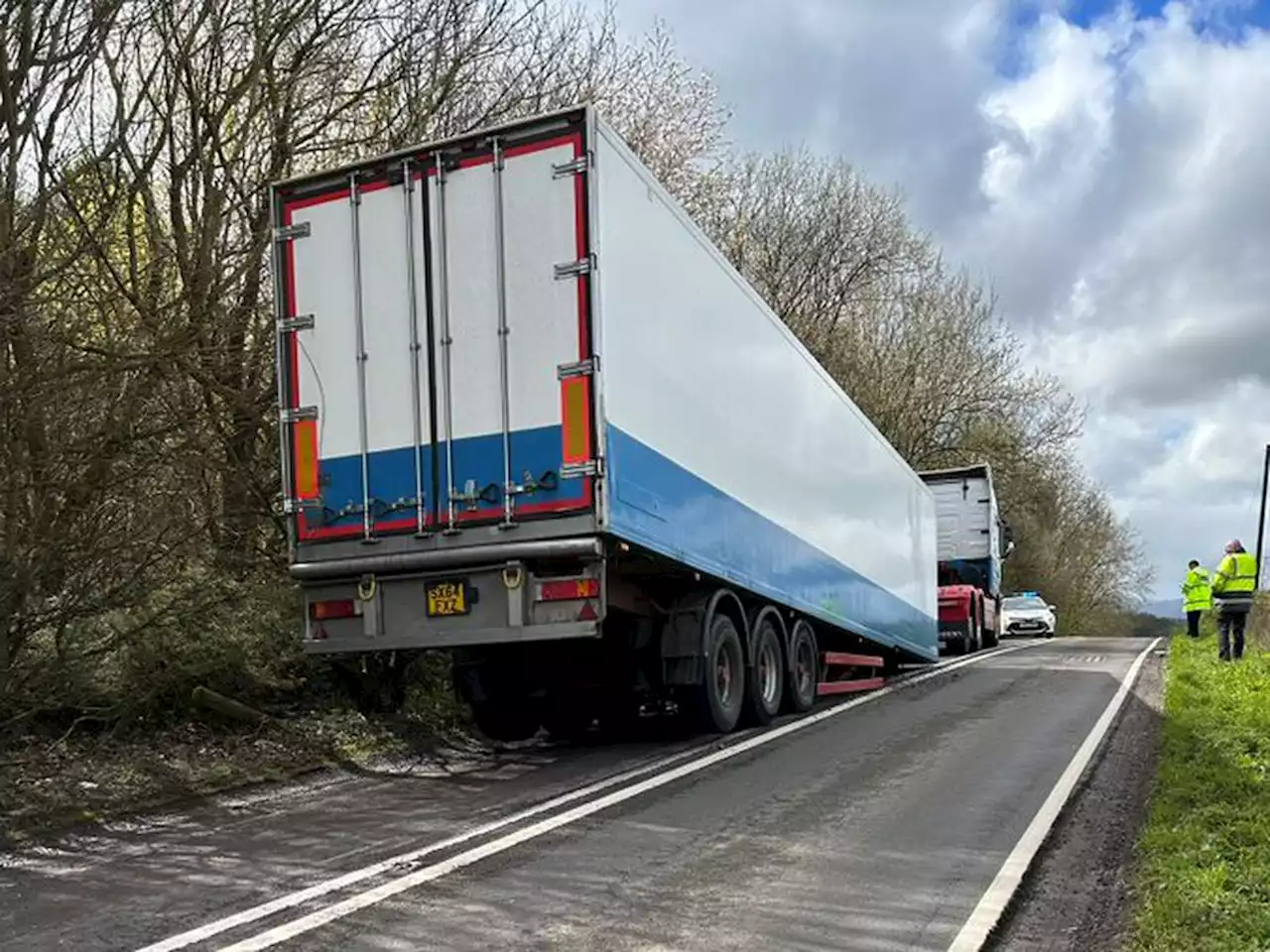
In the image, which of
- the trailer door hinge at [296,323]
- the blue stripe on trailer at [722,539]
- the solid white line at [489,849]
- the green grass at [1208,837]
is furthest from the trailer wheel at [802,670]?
the trailer door hinge at [296,323]

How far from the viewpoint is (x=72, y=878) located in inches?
231

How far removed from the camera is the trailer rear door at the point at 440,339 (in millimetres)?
8086

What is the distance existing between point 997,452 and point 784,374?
2638 cm

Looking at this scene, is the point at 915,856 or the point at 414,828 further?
the point at 414,828

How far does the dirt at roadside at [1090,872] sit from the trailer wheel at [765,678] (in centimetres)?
291

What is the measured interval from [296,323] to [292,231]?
0.67m

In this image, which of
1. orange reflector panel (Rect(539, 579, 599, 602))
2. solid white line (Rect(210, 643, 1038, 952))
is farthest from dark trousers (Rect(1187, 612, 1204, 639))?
A: orange reflector panel (Rect(539, 579, 599, 602))

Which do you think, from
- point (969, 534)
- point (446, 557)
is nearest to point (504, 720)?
point (446, 557)

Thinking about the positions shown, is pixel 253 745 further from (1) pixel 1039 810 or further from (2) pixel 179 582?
(1) pixel 1039 810

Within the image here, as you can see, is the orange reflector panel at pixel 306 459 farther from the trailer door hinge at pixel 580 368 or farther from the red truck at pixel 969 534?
the red truck at pixel 969 534

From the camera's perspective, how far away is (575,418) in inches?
315

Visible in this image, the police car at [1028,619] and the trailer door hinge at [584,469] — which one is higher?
the trailer door hinge at [584,469]

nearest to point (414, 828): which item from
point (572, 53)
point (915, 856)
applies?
point (915, 856)

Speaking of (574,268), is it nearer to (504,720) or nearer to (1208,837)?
(504,720)
